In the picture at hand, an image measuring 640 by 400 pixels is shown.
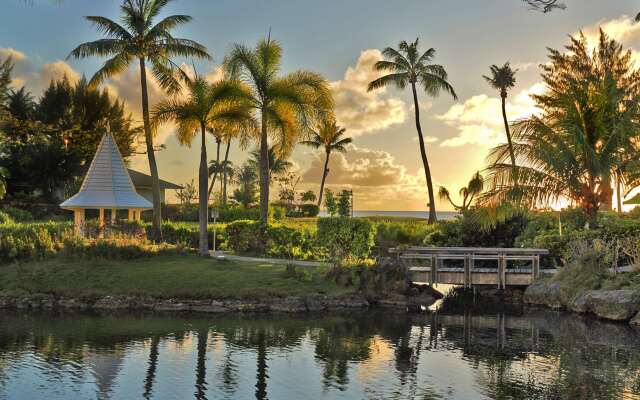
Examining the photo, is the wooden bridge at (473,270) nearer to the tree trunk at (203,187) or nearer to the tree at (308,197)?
the tree trunk at (203,187)

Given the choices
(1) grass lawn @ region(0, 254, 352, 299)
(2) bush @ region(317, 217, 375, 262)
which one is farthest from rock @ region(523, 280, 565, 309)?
(1) grass lawn @ region(0, 254, 352, 299)

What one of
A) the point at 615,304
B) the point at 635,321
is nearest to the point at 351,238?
the point at 615,304

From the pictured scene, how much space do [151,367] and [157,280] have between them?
9.12 meters

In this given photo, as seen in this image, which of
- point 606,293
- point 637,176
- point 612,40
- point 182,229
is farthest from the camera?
point 612,40

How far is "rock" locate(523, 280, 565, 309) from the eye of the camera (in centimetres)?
2180

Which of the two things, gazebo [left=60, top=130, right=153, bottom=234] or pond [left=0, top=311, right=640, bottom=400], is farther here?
gazebo [left=60, top=130, right=153, bottom=234]

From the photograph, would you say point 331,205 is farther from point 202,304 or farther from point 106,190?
point 106,190

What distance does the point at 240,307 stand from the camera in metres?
20.4

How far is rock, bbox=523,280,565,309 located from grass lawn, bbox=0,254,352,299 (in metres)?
7.14

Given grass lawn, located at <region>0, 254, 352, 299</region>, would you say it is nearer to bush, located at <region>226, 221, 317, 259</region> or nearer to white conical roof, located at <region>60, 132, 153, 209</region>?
bush, located at <region>226, 221, 317, 259</region>

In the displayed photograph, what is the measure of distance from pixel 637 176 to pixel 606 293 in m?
7.56

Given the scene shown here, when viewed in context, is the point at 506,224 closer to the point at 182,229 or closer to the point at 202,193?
the point at 202,193

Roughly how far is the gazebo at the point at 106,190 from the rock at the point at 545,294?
19521 millimetres

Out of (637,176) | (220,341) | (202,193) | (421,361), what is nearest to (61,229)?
(202,193)
